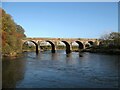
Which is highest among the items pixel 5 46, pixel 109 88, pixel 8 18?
pixel 8 18

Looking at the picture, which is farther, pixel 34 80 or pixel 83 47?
pixel 83 47

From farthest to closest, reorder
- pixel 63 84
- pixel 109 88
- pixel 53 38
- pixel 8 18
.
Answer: pixel 53 38 → pixel 8 18 → pixel 63 84 → pixel 109 88

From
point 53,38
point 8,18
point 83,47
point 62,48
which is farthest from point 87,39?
point 8,18

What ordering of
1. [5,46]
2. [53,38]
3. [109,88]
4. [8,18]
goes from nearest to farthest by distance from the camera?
[109,88] → [5,46] → [8,18] → [53,38]

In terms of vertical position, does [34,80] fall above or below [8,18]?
below

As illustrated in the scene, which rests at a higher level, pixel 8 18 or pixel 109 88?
pixel 8 18

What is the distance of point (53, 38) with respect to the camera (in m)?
112

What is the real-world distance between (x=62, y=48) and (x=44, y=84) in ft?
393

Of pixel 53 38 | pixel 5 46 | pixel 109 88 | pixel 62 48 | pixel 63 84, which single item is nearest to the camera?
pixel 109 88

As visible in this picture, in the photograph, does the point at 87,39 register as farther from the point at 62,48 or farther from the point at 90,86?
the point at 90,86

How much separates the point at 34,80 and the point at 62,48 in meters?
118

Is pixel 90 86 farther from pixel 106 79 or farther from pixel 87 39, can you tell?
pixel 87 39

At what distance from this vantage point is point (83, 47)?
382 feet

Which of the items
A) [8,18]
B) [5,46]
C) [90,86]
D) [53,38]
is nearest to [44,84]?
[90,86]
